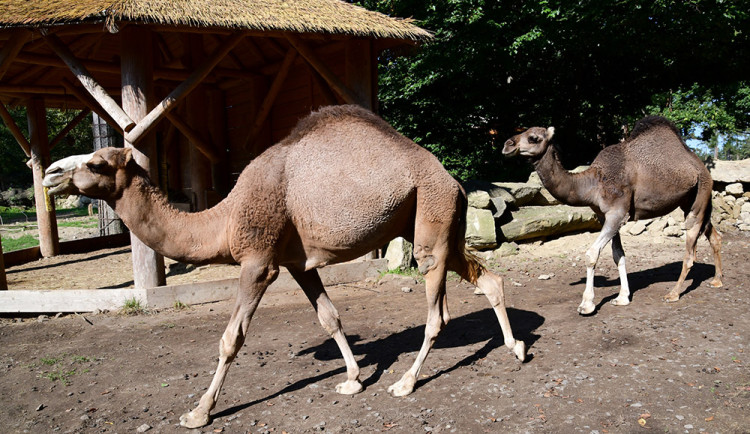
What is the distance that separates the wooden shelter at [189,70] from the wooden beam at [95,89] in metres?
0.01

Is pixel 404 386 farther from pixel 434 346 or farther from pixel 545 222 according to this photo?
pixel 545 222

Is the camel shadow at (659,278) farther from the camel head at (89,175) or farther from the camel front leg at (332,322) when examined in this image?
the camel head at (89,175)

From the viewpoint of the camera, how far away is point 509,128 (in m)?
16.4

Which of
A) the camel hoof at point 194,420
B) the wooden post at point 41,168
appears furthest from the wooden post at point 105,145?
the camel hoof at point 194,420

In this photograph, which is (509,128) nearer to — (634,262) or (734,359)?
(634,262)

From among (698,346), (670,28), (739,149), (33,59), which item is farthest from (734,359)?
(739,149)

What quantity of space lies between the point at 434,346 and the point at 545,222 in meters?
5.73

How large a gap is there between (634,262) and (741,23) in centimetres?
812

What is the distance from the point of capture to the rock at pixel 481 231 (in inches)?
Answer: 370

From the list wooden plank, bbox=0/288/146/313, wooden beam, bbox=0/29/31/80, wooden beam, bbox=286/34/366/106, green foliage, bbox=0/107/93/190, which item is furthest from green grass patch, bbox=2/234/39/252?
wooden beam, bbox=286/34/366/106

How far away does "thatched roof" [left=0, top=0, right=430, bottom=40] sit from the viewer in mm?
5969

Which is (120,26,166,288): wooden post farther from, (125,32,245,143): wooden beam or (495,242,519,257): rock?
(495,242,519,257): rock

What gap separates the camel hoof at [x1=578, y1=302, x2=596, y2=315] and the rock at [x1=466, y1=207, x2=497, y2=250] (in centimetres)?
372

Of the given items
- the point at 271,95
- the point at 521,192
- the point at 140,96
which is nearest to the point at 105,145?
the point at 271,95
